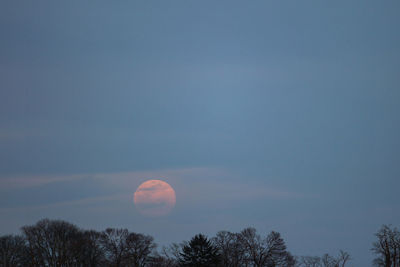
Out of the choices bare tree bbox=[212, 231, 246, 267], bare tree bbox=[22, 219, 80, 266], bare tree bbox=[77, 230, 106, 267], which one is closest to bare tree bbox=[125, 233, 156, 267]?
bare tree bbox=[77, 230, 106, 267]

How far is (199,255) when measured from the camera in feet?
239

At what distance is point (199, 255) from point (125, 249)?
31903 mm

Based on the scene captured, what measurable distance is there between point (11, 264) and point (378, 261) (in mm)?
84700

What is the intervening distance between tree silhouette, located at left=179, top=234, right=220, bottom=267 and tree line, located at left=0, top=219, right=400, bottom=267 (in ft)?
19.2

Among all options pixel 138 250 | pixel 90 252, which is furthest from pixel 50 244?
pixel 138 250

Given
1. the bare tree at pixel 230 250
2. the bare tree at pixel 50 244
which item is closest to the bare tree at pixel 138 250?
the bare tree at pixel 50 244

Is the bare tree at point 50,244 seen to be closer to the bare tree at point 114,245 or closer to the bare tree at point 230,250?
the bare tree at point 114,245

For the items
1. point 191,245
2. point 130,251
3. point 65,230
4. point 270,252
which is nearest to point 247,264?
point 270,252

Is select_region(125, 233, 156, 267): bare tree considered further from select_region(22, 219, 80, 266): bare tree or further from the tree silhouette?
the tree silhouette

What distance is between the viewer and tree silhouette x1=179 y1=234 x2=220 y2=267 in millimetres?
72375

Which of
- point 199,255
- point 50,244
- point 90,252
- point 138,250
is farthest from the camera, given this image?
point 138,250

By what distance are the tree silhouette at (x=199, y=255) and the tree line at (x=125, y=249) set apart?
19.2 feet

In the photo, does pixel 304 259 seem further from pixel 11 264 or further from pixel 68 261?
pixel 11 264

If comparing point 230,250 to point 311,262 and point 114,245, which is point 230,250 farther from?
point 114,245
